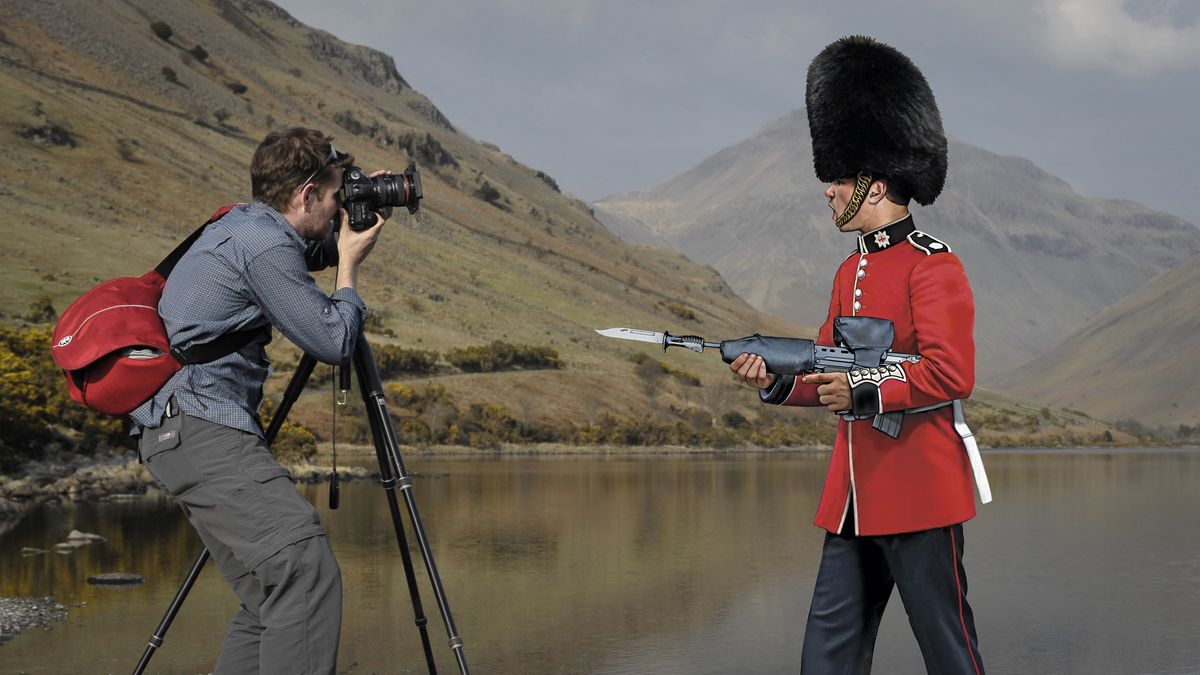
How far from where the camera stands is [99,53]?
95750 mm

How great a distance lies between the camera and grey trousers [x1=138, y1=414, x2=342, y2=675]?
4094 mm

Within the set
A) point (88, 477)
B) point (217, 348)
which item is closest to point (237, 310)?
point (217, 348)

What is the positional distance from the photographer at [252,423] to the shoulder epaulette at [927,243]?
2.03 metres

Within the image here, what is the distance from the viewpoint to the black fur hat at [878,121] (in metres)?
4.80

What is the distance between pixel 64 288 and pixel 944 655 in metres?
47.9

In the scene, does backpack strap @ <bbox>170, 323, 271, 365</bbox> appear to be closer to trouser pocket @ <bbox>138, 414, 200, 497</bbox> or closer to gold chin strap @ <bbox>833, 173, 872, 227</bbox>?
trouser pocket @ <bbox>138, 414, 200, 497</bbox>

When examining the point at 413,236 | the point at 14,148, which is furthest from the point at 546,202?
the point at 14,148

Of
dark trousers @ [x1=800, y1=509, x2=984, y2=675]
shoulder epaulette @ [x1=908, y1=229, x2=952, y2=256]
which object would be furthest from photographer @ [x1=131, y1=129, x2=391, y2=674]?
shoulder epaulette @ [x1=908, y1=229, x2=952, y2=256]

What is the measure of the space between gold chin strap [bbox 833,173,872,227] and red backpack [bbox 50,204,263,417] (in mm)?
2339

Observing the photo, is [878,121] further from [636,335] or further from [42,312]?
[42,312]

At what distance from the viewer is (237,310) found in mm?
4285

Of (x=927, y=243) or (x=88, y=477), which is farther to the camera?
(x=88, y=477)

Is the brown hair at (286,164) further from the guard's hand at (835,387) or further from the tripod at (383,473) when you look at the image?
the guard's hand at (835,387)

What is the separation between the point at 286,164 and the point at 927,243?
234cm
